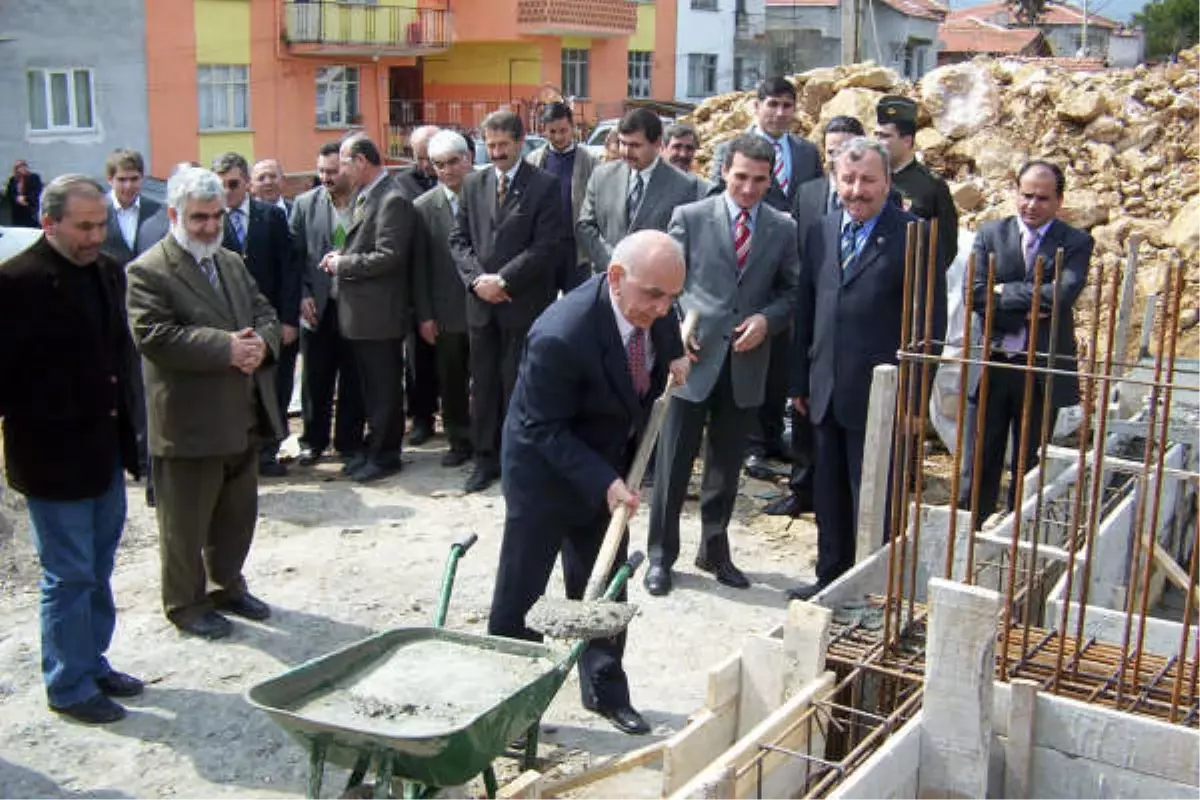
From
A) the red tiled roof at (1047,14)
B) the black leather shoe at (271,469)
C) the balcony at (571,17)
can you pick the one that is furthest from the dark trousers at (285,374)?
the red tiled roof at (1047,14)

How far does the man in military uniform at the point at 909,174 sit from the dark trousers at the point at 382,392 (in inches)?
133

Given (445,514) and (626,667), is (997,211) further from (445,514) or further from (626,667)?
(626,667)

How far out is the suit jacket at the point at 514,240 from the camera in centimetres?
802

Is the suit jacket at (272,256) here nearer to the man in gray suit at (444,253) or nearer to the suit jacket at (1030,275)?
the man in gray suit at (444,253)

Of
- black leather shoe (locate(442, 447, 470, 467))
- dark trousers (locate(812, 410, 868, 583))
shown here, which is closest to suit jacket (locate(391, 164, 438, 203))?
black leather shoe (locate(442, 447, 470, 467))

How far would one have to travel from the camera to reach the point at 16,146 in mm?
25125

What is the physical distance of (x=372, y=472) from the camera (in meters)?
8.52

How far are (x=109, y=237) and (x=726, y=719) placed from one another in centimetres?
559

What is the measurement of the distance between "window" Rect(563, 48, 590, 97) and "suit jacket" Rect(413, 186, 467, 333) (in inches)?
1284

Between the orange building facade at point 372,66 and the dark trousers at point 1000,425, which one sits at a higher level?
the orange building facade at point 372,66

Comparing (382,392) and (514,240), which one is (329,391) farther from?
(514,240)

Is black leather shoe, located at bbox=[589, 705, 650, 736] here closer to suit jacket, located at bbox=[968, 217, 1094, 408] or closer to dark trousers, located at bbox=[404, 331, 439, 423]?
suit jacket, located at bbox=[968, 217, 1094, 408]

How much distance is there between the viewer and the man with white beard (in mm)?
5660

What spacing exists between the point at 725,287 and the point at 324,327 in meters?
3.37
